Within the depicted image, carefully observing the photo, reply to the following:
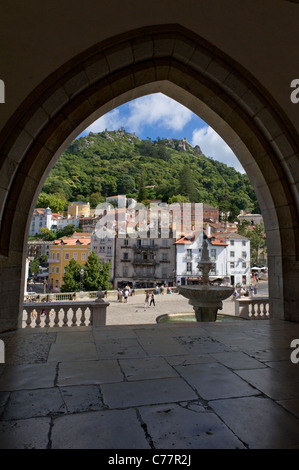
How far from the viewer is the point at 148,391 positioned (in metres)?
1.67

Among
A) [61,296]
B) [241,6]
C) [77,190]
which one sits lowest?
[61,296]

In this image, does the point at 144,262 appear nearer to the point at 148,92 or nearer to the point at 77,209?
the point at 148,92

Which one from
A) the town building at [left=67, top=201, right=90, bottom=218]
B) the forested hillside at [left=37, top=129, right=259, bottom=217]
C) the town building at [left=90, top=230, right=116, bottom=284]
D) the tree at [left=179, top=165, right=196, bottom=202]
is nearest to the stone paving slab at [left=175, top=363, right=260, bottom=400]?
the town building at [left=90, top=230, right=116, bottom=284]

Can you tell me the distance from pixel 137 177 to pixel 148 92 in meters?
83.9

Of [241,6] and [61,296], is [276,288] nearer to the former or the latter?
[241,6]

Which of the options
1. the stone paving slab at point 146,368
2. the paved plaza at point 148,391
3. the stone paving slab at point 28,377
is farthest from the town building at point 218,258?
the stone paving slab at point 28,377

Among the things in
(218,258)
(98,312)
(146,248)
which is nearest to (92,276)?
(146,248)

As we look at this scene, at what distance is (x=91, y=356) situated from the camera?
229 cm

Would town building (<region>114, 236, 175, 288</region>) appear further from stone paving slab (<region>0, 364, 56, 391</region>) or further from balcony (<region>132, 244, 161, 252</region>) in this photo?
stone paving slab (<region>0, 364, 56, 391</region>)

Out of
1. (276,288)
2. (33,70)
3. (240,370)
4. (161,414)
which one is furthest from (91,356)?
(33,70)

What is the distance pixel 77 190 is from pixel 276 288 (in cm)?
8193

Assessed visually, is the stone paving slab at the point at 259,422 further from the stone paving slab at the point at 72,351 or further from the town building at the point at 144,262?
the town building at the point at 144,262

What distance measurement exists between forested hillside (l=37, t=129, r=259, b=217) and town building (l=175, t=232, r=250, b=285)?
104ft

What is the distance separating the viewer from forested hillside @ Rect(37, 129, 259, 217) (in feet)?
246
